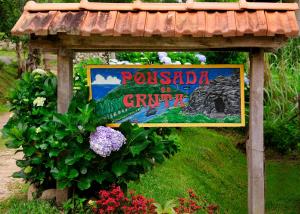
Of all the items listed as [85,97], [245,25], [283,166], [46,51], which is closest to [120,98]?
[85,97]

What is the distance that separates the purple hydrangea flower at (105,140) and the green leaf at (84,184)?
1.14 ft

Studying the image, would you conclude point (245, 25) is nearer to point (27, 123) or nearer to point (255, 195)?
point (255, 195)

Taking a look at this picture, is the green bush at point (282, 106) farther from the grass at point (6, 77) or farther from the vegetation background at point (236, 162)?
the grass at point (6, 77)

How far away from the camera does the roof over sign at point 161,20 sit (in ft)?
17.5

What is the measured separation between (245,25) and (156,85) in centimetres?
113

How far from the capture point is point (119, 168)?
18.9 ft

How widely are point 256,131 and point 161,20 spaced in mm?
1434

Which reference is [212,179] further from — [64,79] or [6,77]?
[6,77]

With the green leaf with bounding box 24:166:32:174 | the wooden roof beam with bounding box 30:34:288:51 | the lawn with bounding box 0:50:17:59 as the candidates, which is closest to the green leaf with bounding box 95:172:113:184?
the green leaf with bounding box 24:166:32:174

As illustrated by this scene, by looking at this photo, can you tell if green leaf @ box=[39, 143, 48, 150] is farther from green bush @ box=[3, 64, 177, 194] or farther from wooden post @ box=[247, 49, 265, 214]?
wooden post @ box=[247, 49, 265, 214]

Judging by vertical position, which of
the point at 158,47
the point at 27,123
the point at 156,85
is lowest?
the point at 27,123

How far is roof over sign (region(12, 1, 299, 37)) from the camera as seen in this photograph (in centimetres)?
534

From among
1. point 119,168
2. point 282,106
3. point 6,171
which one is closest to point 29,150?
point 119,168

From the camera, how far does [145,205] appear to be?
5418mm
